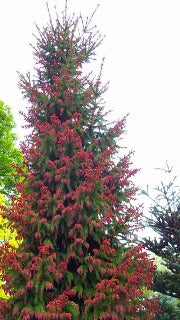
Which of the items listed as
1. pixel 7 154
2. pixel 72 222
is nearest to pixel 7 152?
pixel 7 154

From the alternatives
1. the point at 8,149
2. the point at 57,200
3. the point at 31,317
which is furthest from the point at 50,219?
the point at 8,149

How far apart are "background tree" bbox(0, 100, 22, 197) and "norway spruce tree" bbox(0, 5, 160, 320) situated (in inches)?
245

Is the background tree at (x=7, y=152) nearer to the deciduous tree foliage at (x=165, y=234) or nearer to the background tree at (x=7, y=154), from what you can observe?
the background tree at (x=7, y=154)

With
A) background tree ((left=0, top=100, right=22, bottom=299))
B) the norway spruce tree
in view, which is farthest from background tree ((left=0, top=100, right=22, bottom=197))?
the norway spruce tree

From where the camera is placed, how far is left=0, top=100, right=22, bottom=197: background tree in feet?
49.8

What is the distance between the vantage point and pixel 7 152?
16.0m

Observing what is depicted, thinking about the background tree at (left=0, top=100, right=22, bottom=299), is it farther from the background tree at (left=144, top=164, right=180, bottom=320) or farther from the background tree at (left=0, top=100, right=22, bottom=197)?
the background tree at (left=144, top=164, right=180, bottom=320)

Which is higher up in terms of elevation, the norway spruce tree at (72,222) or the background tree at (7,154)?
the background tree at (7,154)

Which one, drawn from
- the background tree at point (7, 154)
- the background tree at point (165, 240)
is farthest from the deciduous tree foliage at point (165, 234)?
the background tree at point (7, 154)

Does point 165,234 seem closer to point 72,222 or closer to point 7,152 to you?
point 72,222

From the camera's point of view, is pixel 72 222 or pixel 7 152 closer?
pixel 72 222

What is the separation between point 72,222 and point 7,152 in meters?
9.32

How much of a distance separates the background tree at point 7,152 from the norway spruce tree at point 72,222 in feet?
20.4

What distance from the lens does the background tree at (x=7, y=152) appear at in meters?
15.2
